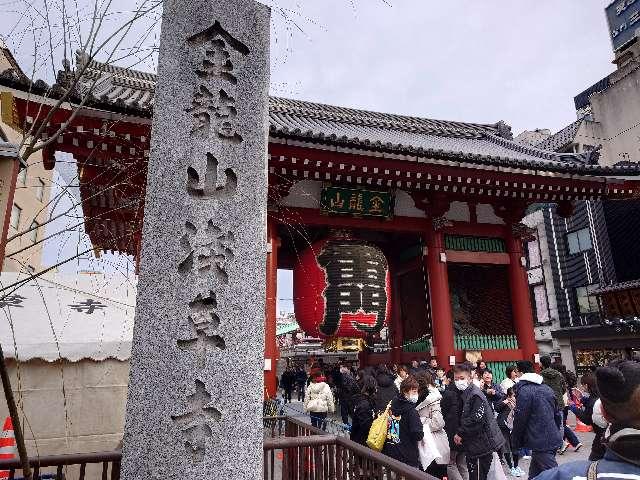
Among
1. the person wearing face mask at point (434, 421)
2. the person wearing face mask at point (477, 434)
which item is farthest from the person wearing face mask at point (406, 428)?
the person wearing face mask at point (477, 434)

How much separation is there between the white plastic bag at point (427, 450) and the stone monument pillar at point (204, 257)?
325cm

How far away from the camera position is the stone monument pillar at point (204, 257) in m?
2.06

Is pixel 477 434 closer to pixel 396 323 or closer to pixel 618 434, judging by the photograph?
pixel 618 434

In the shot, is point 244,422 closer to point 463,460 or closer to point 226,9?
point 226,9

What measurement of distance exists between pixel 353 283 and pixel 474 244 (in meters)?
4.05

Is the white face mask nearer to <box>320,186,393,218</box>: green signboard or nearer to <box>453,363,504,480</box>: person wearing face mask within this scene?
<box>453,363,504,480</box>: person wearing face mask

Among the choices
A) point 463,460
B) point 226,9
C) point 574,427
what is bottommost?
point 574,427

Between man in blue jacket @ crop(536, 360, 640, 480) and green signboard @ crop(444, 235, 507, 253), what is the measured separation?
7.79 meters

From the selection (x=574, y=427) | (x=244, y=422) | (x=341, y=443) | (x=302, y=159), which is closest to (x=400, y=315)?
(x=574, y=427)

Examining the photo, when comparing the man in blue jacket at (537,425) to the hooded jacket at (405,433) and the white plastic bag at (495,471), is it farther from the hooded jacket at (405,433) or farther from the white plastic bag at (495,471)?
the hooded jacket at (405,433)

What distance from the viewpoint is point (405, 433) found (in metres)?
4.79

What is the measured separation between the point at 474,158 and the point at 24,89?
7.52 m

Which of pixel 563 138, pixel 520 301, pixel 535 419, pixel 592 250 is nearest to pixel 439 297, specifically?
pixel 520 301

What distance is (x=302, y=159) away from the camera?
7.63 metres
